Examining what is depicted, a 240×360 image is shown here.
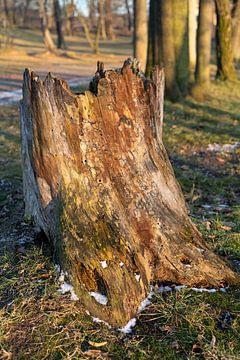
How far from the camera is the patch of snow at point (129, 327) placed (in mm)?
2664

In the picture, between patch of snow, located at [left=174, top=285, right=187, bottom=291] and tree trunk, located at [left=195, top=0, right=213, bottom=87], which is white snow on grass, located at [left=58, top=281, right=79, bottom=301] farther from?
tree trunk, located at [left=195, top=0, right=213, bottom=87]

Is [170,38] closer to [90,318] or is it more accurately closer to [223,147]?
[223,147]

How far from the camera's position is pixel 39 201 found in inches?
126

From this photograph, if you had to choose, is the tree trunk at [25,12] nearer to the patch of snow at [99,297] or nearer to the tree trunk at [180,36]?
the tree trunk at [180,36]

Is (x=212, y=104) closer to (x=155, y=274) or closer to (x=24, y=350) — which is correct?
(x=155, y=274)

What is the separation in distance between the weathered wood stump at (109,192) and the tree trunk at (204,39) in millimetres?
9997

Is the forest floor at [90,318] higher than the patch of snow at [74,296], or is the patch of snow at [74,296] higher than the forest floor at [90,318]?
the patch of snow at [74,296]

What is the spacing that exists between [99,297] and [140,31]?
11.6m

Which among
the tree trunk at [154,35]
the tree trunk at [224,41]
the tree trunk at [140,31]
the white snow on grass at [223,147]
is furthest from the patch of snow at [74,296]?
the tree trunk at [224,41]

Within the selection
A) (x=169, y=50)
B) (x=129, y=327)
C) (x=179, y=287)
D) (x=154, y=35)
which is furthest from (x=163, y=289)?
(x=154, y=35)

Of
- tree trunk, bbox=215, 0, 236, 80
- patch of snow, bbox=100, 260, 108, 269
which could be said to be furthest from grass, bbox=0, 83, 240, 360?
tree trunk, bbox=215, 0, 236, 80

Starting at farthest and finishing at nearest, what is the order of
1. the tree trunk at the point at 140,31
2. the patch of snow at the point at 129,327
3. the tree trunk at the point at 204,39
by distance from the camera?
the tree trunk at the point at 140,31 < the tree trunk at the point at 204,39 < the patch of snow at the point at 129,327

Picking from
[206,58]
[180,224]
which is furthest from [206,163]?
[206,58]

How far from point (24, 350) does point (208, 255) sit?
4.93 feet
